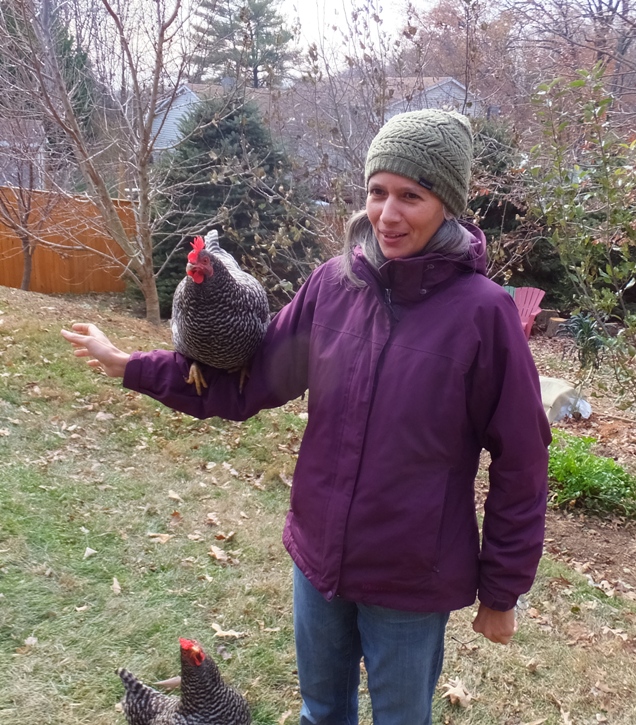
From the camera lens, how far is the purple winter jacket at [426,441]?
1.44 metres

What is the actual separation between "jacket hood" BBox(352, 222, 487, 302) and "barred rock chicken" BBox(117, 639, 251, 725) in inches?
63.9

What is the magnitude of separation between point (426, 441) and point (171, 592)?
2.44 m

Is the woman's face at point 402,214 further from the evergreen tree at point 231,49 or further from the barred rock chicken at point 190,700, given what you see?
the evergreen tree at point 231,49

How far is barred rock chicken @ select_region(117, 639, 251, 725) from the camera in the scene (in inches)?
88.0

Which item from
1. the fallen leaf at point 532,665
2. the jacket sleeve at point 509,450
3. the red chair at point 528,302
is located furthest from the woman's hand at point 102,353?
the red chair at point 528,302

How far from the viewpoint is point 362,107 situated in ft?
18.3

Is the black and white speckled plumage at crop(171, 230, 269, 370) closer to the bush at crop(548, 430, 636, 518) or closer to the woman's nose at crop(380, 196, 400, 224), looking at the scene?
the woman's nose at crop(380, 196, 400, 224)

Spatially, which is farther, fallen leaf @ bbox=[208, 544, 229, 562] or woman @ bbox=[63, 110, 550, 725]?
fallen leaf @ bbox=[208, 544, 229, 562]

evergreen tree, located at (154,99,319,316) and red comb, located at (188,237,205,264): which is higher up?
evergreen tree, located at (154,99,319,316)

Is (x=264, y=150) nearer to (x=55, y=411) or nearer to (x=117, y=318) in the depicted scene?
(x=117, y=318)

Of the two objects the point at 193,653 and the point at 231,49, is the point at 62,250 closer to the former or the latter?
the point at 231,49

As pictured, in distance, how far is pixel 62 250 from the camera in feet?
37.9

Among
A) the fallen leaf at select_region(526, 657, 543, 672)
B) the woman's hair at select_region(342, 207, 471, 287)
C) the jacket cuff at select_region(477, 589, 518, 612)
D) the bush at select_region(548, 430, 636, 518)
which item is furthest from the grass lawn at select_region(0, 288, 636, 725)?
the woman's hair at select_region(342, 207, 471, 287)

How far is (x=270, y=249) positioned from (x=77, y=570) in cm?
335
